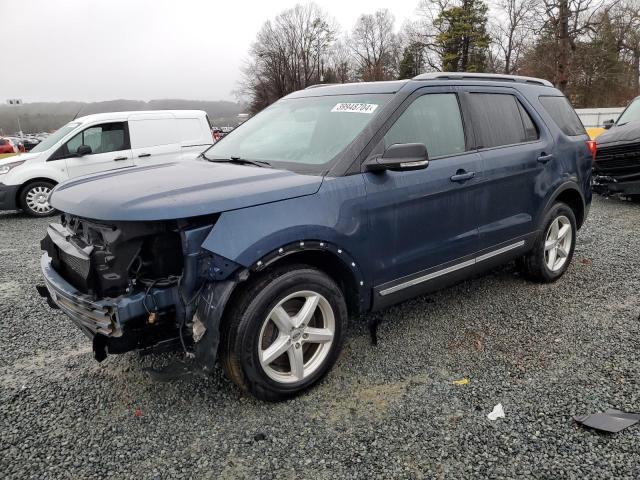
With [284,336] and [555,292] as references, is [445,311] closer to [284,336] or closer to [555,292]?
[555,292]

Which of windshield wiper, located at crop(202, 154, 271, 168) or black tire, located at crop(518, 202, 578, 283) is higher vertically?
windshield wiper, located at crop(202, 154, 271, 168)

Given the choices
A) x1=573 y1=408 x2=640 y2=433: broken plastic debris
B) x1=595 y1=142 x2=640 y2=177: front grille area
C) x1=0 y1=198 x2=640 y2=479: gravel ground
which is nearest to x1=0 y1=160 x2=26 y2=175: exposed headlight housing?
x1=0 y1=198 x2=640 y2=479: gravel ground

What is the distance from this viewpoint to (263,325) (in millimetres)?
2641

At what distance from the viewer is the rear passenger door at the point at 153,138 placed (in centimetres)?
958

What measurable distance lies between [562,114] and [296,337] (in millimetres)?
3645

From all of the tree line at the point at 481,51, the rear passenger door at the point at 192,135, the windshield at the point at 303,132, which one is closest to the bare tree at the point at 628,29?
the tree line at the point at 481,51

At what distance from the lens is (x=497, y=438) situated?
98.9 inches

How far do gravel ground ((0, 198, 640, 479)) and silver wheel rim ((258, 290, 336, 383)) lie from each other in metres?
0.21

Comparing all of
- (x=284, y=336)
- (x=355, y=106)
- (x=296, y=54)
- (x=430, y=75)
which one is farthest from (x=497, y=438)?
(x=296, y=54)

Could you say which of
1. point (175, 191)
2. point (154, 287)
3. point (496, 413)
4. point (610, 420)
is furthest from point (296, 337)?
point (610, 420)

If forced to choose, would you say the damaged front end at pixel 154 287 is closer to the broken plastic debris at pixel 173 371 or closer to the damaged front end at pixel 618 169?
the broken plastic debris at pixel 173 371

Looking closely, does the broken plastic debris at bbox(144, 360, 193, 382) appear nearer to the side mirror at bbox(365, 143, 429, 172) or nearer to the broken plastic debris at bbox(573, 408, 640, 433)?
the side mirror at bbox(365, 143, 429, 172)

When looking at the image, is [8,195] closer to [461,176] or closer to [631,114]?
[461,176]

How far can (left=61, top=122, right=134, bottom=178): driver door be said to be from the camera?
9.40 meters
